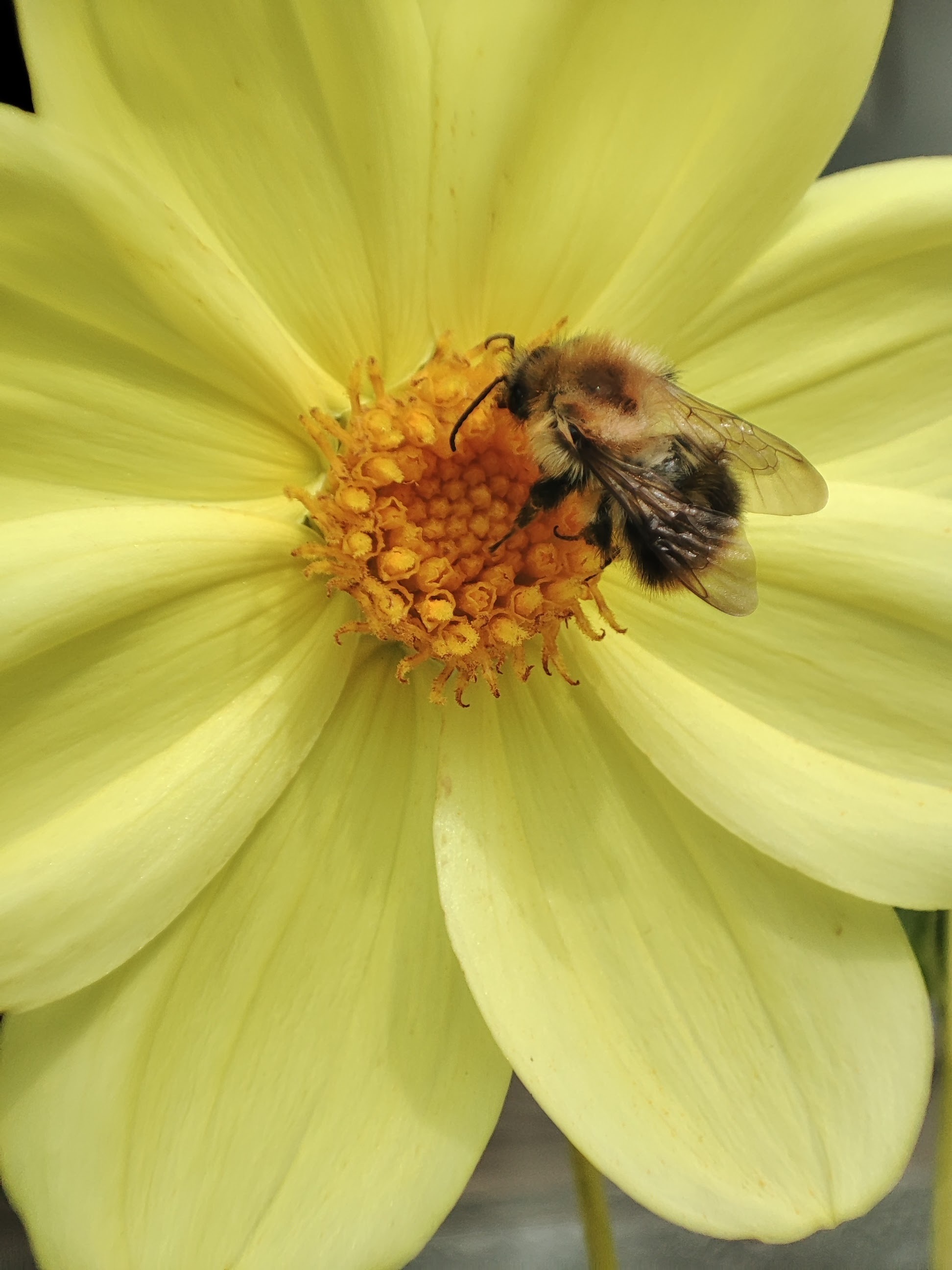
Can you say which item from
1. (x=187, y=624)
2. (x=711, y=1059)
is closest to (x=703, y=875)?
(x=711, y=1059)

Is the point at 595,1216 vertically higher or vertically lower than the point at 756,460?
lower

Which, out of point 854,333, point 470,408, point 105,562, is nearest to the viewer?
point 105,562

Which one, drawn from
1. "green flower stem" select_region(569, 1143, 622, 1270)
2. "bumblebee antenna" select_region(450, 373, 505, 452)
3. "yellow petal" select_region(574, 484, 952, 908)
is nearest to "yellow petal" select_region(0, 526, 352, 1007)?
"bumblebee antenna" select_region(450, 373, 505, 452)

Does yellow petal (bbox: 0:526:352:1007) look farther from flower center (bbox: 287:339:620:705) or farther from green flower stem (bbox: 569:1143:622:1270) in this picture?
green flower stem (bbox: 569:1143:622:1270)

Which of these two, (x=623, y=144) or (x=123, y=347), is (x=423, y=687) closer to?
(x=123, y=347)

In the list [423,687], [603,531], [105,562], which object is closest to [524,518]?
[603,531]

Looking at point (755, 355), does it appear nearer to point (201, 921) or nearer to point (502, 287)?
point (502, 287)

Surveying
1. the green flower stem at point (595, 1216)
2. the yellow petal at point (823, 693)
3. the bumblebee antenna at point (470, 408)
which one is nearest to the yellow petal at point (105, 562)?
the bumblebee antenna at point (470, 408)
